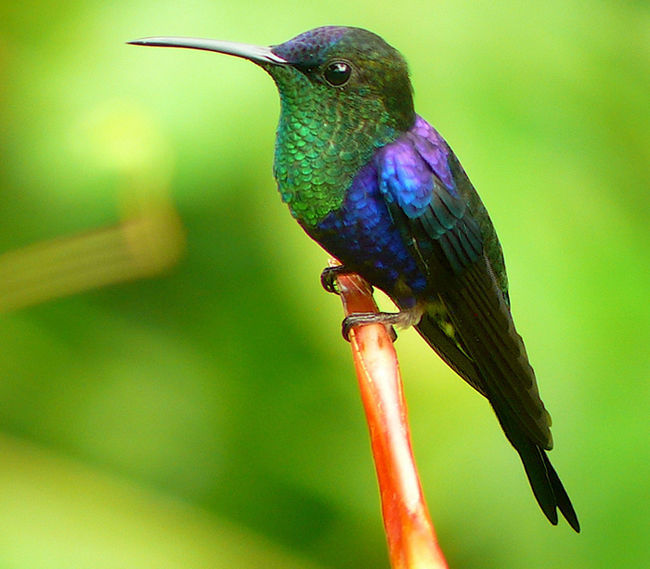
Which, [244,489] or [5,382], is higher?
[5,382]

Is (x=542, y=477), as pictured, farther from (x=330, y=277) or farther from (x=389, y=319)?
(x=330, y=277)

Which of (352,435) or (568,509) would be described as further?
(352,435)

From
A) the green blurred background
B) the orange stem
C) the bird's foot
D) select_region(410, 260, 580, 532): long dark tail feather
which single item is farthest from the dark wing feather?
the orange stem

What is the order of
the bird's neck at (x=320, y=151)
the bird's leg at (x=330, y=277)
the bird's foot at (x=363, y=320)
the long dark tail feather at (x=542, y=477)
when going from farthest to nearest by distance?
the bird's leg at (x=330, y=277)
the long dark tail feather at (x=542, y=477)
the bird's neck at (x=320, y=151)
the bird's foot at (x=363, y=320)

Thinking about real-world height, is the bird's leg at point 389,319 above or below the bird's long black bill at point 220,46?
below

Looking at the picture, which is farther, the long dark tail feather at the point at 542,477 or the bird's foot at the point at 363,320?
the long dark tail feather at the point at 542,477

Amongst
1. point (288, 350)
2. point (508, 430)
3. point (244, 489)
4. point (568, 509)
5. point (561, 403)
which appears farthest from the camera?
point (244, 489)

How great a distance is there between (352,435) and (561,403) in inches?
21.9

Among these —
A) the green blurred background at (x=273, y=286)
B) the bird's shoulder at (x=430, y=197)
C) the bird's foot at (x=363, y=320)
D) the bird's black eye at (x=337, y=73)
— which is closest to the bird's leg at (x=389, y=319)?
the bird's foot at (x=363, y=320)

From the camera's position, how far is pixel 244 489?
7.98 ft

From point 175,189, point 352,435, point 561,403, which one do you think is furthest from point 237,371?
point 561,403

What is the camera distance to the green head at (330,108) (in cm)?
143

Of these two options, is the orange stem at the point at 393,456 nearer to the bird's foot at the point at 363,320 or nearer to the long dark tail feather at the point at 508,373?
the bird's foot at the point at 363,320

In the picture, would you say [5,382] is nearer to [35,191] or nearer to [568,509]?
[35,191]
